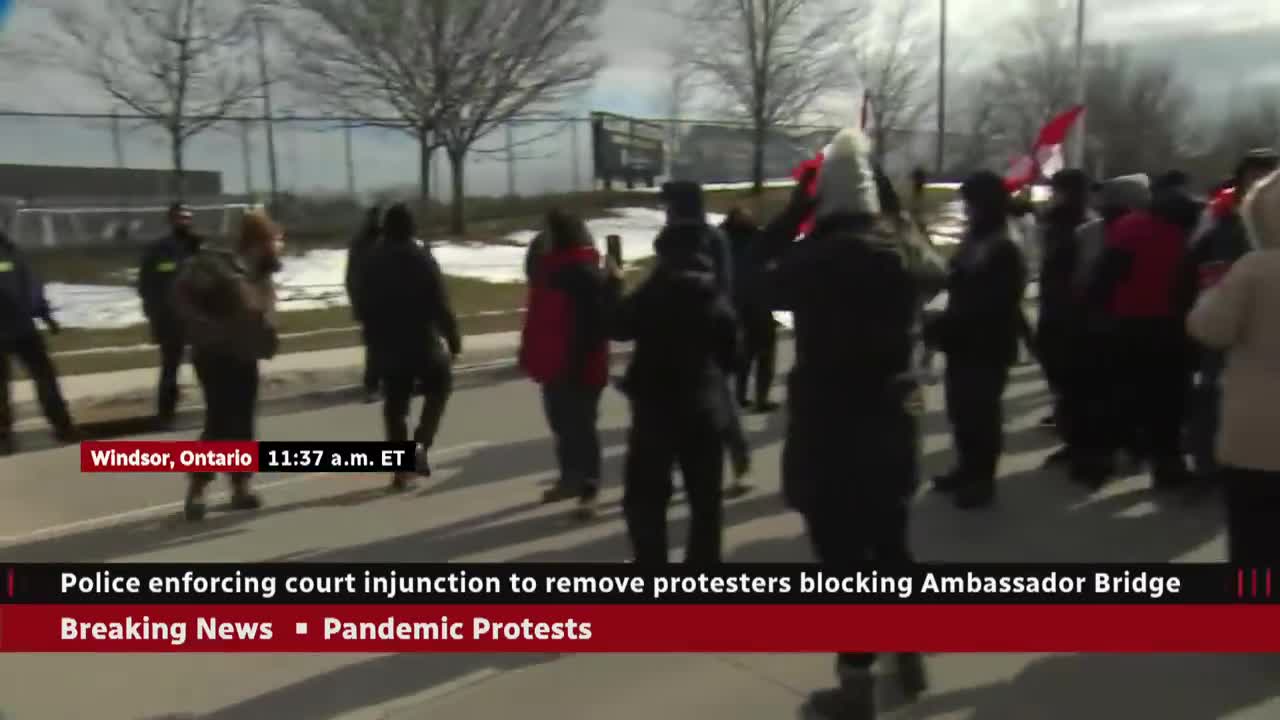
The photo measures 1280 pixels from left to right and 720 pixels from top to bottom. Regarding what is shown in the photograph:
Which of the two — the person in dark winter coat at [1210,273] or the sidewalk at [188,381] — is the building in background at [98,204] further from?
the person in dark winter coat at [1210,273]

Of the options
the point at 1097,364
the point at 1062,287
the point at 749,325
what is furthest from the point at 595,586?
the point at 749,325

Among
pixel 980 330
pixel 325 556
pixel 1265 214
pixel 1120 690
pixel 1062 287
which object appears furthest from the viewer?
pixel 1062 287

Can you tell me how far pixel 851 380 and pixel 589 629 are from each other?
5.29ft

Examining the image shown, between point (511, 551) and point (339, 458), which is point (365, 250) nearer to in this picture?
point (339, 458)

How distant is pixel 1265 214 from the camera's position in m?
3.82

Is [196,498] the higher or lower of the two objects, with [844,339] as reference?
lower

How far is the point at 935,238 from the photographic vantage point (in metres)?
28.7

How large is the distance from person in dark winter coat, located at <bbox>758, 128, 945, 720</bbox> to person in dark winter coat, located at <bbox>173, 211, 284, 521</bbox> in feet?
11.8

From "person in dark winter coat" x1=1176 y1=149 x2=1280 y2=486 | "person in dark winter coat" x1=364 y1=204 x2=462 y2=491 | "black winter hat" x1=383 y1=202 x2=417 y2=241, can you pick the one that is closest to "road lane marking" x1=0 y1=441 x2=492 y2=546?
"person in dark winter coat" x1=364 y1=204 x2=462 y2=491

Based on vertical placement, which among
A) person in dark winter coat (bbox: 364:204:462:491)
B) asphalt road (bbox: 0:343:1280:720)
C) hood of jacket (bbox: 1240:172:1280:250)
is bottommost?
asphalt road (bbox: 0:343:1280:720)

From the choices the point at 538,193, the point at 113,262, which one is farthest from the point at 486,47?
the point at 113,262

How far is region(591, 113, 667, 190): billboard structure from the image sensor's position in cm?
3042

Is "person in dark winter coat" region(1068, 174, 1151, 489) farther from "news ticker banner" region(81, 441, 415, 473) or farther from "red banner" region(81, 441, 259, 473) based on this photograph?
"red banner" region(81, 441, 259, 473)

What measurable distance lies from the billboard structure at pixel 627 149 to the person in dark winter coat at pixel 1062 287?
76.7ft
